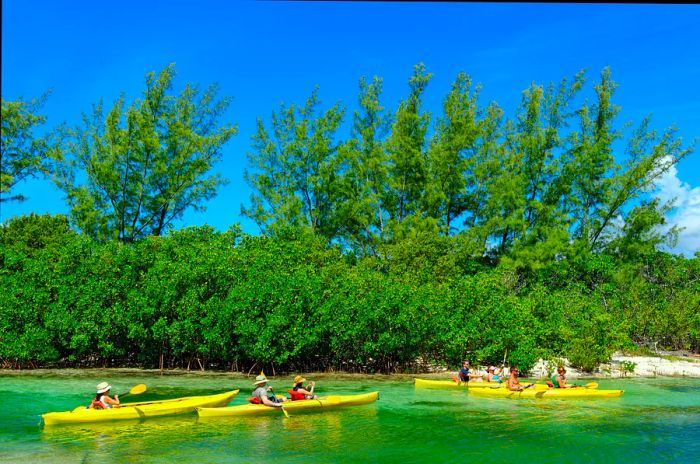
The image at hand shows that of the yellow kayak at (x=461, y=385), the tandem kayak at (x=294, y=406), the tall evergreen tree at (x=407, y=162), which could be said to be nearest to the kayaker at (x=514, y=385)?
the yellow kayak at (x=461, y=385)

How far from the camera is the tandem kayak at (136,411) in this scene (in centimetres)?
1369

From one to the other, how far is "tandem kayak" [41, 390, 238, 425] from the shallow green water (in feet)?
0.74

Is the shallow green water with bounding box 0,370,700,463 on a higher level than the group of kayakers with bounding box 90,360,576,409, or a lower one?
lower

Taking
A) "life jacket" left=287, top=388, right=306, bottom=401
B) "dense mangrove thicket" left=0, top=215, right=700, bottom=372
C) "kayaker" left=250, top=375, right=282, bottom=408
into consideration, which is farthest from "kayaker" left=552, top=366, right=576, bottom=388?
"kayaker" left=250, top=375, right=282, bottom=408

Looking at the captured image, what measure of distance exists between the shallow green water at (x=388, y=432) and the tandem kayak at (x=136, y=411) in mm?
225

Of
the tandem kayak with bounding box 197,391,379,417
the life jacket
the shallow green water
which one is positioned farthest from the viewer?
the life jacket

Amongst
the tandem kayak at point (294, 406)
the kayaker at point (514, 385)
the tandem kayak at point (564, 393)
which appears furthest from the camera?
the kayaker at point (514, 385)

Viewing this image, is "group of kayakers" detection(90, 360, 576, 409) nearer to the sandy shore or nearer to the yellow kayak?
the yellow kayak

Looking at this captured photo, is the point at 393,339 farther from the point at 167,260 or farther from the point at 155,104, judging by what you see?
the point at 155,104

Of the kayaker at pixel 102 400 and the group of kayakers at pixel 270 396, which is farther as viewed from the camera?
the group of kayakers at pixel 270 396

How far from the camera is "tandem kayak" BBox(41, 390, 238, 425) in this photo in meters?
13.7

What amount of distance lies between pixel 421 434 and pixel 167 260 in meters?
13.8

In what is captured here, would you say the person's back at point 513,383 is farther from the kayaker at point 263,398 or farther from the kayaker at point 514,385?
the kayaker at point 263,398

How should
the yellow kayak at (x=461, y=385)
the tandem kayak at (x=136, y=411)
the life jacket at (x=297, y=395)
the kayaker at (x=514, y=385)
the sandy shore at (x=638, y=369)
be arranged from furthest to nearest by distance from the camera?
the sandy shore at (x=638, y=369) → the yellow kayak at (x=461, y=385) → the kayaker at (x=514, y=385) → the life jacket at (x=297, y=395) → the tandem kayak at (x=136, y=411)
